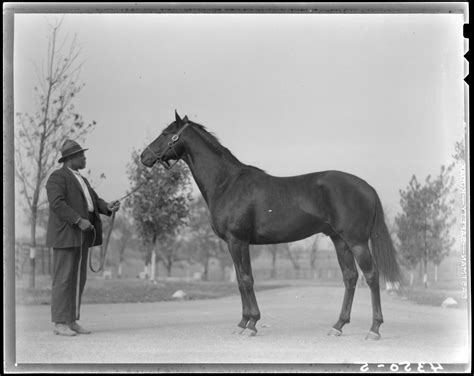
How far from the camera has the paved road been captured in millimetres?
6168

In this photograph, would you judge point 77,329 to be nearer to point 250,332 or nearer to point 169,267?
point 250,332

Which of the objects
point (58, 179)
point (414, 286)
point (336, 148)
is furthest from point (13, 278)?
point (414, 286)

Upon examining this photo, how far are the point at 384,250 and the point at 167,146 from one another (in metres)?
2.87

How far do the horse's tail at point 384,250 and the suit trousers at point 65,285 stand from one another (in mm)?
3507

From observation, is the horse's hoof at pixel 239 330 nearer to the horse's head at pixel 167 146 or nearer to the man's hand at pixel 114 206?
the man's hand at pixel 114 206

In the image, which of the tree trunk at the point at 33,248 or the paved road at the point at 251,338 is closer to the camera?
the paved road at the point at 251,338

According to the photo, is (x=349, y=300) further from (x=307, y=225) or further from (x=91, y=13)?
(x=91, y=13)

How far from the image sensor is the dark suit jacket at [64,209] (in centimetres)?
679

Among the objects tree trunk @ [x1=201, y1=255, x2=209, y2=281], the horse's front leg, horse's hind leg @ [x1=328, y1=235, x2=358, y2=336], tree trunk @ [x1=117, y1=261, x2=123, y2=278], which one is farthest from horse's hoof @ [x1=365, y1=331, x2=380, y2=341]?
tree trunk @ [x1=117, y1=261, x2=123, y2=278]

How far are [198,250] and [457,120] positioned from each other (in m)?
5.64

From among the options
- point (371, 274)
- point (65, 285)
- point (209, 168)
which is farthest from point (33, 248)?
point (371, 274)

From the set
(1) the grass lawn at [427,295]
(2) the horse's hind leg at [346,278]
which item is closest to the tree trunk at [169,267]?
(1) the grass lawn at [427,295]

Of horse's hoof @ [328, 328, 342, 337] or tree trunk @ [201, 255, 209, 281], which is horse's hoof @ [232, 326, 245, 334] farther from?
tree trunk @ [201, 255, 209, 281]

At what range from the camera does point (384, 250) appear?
6824 millimetres
